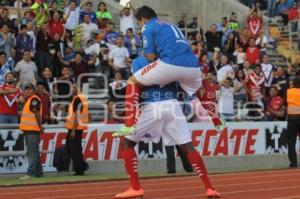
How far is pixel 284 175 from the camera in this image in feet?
51.4

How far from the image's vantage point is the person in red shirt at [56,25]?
75.8 feet

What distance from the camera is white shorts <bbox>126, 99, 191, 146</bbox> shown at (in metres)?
10.5

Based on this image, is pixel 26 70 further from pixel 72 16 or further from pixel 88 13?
pixel 88 13

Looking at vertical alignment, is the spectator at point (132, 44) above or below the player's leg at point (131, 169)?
above

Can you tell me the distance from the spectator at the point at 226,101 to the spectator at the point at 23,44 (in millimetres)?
5389

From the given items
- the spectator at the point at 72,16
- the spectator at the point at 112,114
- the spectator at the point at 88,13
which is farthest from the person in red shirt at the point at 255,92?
the spectator at the point at 72,16

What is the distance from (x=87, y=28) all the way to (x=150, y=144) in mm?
5394

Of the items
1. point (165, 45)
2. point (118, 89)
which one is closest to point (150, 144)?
point (118, 89)

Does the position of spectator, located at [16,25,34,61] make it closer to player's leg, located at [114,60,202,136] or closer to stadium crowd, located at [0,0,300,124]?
stadium crowd, located at [0,0,300,124]

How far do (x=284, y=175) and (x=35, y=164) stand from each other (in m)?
5.39

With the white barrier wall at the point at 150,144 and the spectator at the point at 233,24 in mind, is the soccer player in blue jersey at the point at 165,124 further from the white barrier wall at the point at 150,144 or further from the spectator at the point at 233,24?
the spectator at the point at 233,24

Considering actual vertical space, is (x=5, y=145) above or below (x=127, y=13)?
below

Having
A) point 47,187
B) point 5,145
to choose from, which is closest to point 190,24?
point 5,145

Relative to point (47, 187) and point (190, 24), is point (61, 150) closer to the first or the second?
point (47, 187)
